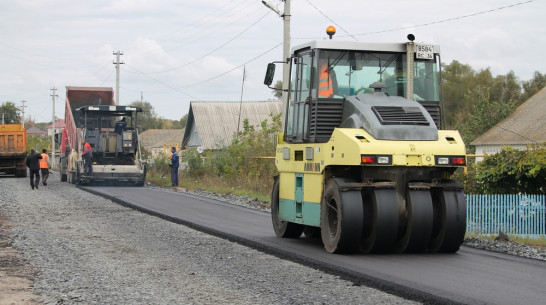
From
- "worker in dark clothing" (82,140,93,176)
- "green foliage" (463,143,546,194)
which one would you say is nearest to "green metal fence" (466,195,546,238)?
"green foliage" (463,143,546,194)

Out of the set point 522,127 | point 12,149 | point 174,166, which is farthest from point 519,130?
point 12,149

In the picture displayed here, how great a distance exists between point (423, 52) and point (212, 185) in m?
20.2

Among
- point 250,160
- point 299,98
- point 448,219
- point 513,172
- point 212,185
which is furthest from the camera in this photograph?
point 212,185

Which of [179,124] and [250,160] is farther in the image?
[179,124]

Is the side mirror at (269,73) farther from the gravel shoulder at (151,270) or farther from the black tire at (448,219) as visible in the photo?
the black tire at (448,219)

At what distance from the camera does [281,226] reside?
519 inches

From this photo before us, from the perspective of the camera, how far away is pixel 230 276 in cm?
924

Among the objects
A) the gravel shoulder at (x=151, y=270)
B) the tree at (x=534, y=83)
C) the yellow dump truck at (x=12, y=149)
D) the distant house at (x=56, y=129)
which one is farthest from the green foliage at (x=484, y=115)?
the gravel shoulder at (x=151, y=270)

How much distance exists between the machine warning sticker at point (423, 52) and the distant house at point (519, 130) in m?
29.4

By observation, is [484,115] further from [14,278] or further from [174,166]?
[14,278]

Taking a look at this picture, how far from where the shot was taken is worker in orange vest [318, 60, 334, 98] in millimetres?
11562

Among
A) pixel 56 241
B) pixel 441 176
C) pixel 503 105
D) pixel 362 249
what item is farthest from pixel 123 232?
pixel 503 105

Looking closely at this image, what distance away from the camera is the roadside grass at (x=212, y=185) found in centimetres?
2564

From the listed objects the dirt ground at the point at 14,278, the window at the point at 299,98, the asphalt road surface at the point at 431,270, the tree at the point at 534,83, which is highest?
the tree at the point at 534,83
